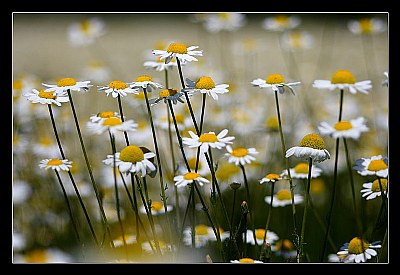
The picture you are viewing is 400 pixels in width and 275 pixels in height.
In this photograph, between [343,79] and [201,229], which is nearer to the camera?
[343,79]

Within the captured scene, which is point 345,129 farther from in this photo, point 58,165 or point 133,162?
point 58,165

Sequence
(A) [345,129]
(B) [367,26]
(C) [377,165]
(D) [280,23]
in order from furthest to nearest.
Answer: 1. (D) [280,23]
2. (B) [367,26]
3. (C) [377,165]
4. (A) [345,129]

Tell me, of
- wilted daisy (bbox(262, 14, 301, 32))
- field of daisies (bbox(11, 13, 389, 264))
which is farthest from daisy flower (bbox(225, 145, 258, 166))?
wilted daisy (bbox(262, 14, 301, 32))

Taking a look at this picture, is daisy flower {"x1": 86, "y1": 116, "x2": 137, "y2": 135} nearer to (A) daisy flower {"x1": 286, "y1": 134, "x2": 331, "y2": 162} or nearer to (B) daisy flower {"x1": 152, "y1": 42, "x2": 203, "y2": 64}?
(B) daisy flower {"x1": 152, "y1": 42, "x2": 203, "y2": 64}

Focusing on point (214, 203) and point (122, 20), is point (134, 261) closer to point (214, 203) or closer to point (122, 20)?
point (214, 203)

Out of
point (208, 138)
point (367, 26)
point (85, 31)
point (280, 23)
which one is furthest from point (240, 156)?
point (85, 31)

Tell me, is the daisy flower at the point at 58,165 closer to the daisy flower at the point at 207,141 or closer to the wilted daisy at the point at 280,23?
the daisy flower at the point at 207,141

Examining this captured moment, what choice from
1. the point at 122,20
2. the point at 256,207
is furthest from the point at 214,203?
the point at 122,20
